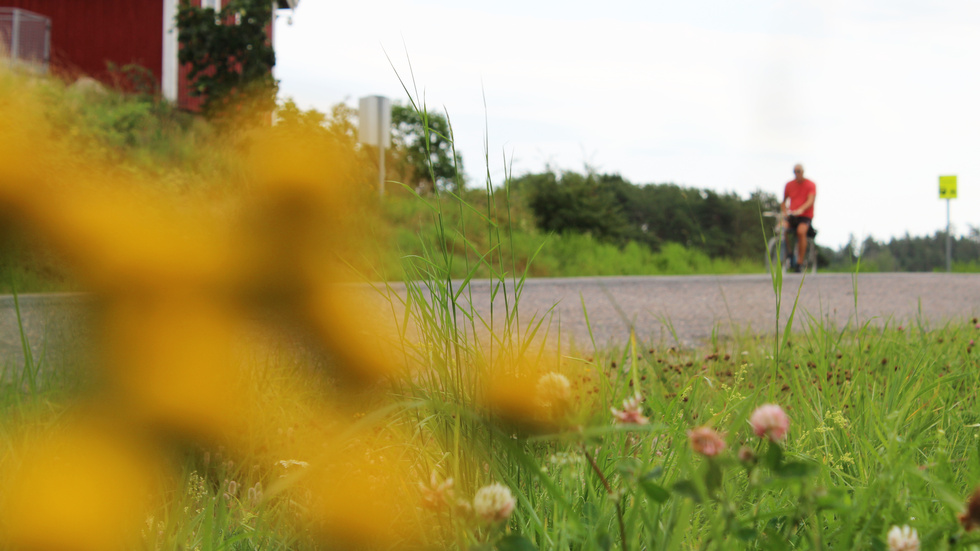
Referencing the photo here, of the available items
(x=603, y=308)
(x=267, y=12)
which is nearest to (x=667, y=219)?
(x=267, y=12)

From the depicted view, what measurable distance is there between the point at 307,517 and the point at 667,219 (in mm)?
22139

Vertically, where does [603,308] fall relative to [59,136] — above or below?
below

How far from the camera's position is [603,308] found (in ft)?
15.8

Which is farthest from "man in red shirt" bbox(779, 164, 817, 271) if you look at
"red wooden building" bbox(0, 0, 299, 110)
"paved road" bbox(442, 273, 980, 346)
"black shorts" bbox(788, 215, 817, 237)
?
"red wooden building" bbox(0, 0, 299, 110)

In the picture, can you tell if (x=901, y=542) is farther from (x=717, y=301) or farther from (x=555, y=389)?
(x=717, y=301)

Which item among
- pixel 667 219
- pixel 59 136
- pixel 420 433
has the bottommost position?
pixel 420 433

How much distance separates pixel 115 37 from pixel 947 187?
16609mm

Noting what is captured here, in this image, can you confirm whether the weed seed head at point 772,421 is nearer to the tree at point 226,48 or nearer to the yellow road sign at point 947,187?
the tree at point 226,48

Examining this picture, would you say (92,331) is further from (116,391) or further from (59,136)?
(59,136)

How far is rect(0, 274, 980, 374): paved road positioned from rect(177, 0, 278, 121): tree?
20.4 feet

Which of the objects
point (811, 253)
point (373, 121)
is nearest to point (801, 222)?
point (811, 253)

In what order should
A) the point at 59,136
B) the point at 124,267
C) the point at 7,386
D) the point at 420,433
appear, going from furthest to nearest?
1. the point at 7,386
2. the point at 59,136
3. the point at 420,433
4. the point at 124,267

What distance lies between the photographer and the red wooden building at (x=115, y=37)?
11.4 metres

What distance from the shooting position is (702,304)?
5.09 m
